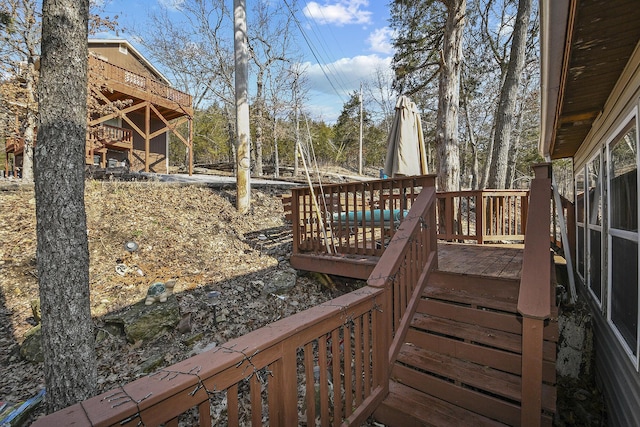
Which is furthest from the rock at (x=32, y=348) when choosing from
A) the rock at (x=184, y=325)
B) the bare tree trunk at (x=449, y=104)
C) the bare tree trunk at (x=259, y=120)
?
the bare tree trunk at (x=259, y=120)

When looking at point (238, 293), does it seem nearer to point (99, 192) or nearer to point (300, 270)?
point (300, 270)

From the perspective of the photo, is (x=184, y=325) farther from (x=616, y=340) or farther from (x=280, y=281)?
(x=616, y=340)

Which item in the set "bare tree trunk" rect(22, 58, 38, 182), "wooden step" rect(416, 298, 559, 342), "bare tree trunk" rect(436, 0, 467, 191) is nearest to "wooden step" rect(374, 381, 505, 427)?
"wooden step" rect(416, 298, 559, 342)

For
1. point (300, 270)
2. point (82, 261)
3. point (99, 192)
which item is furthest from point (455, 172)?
point (99, 192)

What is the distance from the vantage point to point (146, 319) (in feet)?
12.5

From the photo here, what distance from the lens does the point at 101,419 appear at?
97 centimetres

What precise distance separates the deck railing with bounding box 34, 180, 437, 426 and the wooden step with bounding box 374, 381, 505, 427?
Result: 4.9 inches

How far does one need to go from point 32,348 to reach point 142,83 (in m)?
12.9

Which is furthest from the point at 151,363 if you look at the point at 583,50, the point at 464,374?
the point at 583,50

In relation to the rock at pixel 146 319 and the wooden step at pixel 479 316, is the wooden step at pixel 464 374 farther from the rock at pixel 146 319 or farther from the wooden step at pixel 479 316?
the rock at pixel 146 319

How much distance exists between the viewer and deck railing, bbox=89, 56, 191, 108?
40.1ft

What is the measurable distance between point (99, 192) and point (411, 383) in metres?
7.38

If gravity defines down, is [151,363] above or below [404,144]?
below

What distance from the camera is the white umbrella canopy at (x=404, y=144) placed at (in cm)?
492
